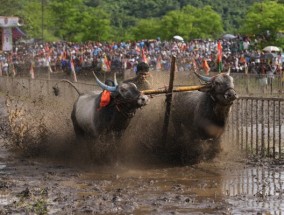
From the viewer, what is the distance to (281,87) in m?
28.3

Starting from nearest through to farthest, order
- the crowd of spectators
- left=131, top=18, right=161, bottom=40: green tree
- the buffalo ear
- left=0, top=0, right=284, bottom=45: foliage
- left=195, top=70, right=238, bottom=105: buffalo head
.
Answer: left=195, top=70, right=238, bottom=105: buffalo head, the buffalo ear, the crowd of spectators, left=0, top=0, right=284, bottom=45: foliage, left=131, top=18, right=161, bottom=40: green tree

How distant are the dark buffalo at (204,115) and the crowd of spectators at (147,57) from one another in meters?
17.2

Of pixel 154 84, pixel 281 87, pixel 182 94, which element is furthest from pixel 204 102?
pixel 281 87

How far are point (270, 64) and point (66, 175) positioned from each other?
2206 centimetres

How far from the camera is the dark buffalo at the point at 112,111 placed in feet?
40.3

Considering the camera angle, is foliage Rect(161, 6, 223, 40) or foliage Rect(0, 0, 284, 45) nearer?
foliage Rect(161, 6, 223, 40)

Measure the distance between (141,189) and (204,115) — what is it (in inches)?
104

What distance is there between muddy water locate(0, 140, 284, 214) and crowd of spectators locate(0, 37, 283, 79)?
18.4 meters

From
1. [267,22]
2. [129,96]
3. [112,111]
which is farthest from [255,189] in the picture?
[267,22]

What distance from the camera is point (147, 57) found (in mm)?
36375

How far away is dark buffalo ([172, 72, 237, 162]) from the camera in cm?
1242

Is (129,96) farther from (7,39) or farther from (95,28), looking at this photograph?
(95,28)

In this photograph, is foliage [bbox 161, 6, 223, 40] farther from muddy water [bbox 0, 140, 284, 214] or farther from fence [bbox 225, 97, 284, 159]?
muddy water [bbox 0, 140, 284, 214]

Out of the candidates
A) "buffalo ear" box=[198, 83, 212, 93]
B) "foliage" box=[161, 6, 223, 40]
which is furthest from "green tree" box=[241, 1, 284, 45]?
"buffalo ear" box=[198, 83, 212, 93]
